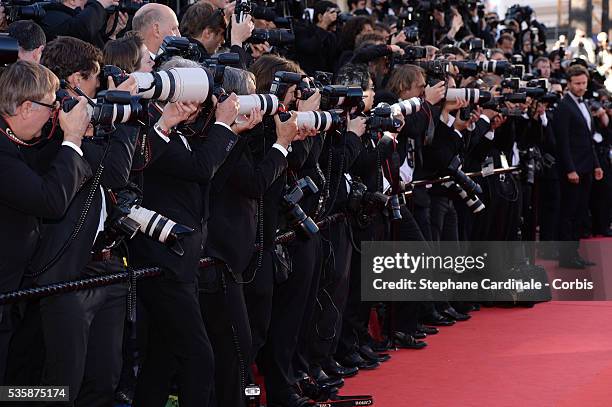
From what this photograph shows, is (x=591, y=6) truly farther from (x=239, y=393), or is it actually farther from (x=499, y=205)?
(x=239, y=393)

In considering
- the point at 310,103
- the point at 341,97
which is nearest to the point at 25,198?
the point at 310,103

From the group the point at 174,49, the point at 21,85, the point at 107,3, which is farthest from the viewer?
the point at 107,3

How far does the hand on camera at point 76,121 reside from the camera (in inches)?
154

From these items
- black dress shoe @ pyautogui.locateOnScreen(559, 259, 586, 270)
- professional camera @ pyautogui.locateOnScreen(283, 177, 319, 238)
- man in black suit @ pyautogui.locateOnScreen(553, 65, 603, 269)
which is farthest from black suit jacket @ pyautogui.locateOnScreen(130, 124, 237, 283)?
man in black suit @ pyautogui.locateOnScreen(553, 65, 603, 269)

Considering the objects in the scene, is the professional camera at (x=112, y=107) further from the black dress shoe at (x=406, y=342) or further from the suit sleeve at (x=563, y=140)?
the suit sleeve at (x=563, y=140)

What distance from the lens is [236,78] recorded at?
5012 mm

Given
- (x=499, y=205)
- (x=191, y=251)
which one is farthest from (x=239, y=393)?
(x=499, y=205)

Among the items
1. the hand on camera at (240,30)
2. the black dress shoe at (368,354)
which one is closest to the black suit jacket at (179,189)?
the hand on camera at (240,30)

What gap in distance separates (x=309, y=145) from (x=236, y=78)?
84 centimetres

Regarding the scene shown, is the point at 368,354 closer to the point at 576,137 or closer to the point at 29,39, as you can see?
the point at 29,39

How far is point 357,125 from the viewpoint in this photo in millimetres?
6434

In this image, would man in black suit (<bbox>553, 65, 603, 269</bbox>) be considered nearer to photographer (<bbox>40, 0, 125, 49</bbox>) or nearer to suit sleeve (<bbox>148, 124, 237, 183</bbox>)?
photographer (<bbox>40, 0, 125, 49</bbox>)

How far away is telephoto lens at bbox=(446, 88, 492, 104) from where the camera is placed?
309 inches

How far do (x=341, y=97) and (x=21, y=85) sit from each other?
98.7 inches
